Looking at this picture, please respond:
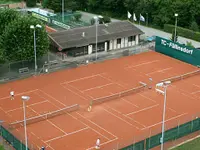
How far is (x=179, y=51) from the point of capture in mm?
58781

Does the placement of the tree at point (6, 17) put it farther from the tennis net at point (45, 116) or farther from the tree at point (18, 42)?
the tennis net at point (45, 116)

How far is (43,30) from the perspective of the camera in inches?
2122

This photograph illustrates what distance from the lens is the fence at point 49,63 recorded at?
5225 centimetres

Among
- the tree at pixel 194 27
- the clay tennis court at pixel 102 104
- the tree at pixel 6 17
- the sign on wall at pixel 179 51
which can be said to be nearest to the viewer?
the clay tennis court at pixel 102 104

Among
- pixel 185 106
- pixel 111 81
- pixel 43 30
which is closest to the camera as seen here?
pixel 185 106

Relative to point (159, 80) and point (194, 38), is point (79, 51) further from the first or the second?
point (194, 38)

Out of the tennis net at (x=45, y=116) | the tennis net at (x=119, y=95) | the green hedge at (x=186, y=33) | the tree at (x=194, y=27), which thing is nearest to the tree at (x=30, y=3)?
the green hedge at (x=186, y=33)

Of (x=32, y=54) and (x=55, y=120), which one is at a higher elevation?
(x=32, y=54)

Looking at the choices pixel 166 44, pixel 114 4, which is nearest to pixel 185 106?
pixel 166 44

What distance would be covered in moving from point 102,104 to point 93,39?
19.3m

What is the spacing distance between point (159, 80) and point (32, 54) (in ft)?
56.3

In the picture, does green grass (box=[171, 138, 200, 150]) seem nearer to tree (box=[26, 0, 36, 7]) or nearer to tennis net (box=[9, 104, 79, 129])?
tennis net (box=[9, 104, 79, 129])

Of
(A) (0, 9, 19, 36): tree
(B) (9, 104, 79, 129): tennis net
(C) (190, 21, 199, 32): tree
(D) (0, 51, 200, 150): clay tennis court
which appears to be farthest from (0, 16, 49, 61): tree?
(C) (190, 21, 199, 32): tree

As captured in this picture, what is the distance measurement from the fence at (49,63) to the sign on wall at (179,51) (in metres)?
2.79
